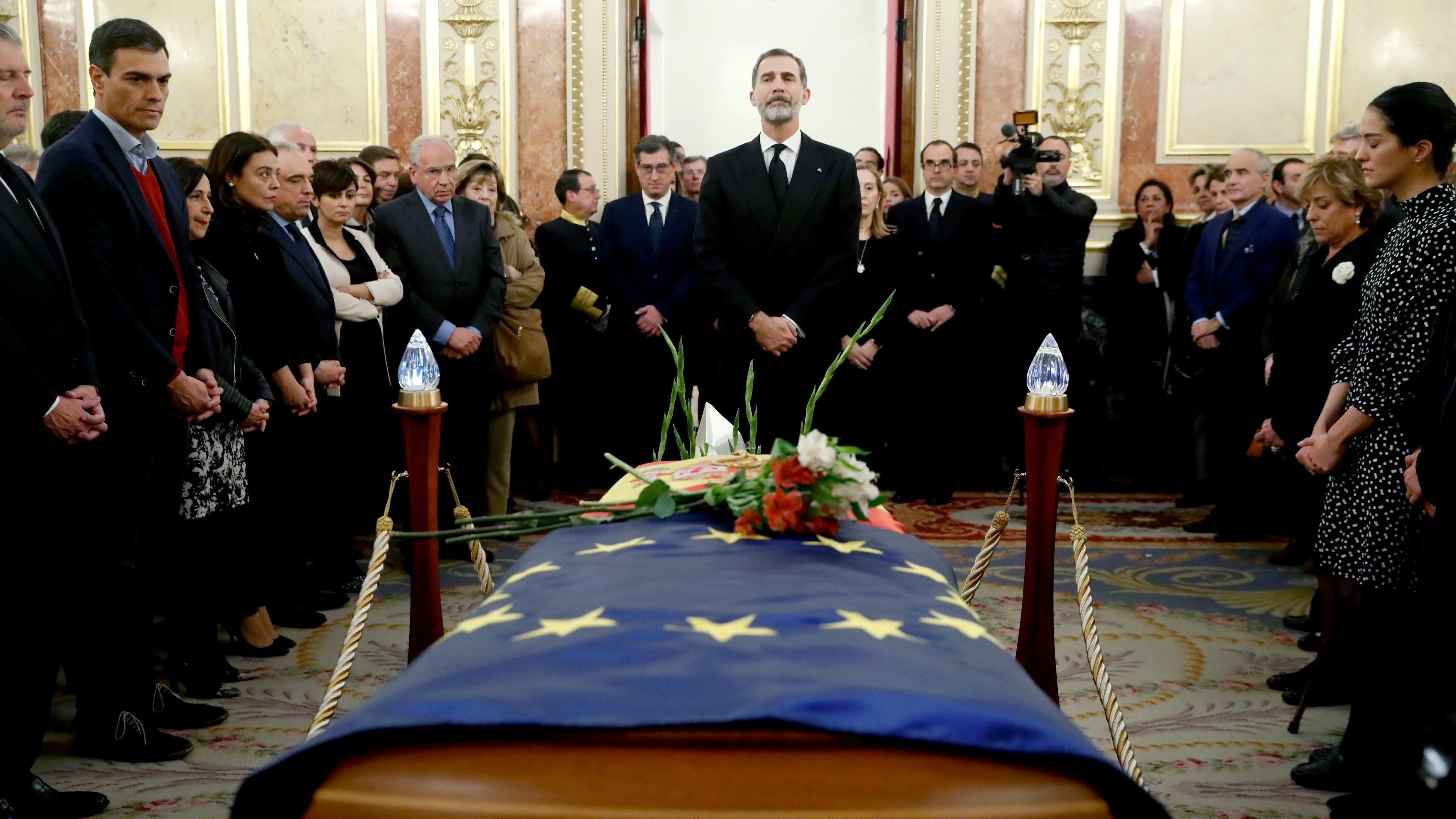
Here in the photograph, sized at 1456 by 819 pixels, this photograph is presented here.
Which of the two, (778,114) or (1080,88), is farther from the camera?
(1080,88)

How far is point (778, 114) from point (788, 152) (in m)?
0.15

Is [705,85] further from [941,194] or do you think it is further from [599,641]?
[599,641]

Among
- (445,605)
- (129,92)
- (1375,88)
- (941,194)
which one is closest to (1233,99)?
(1375,88)

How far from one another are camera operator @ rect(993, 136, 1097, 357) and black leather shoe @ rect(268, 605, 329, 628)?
3.83 meters

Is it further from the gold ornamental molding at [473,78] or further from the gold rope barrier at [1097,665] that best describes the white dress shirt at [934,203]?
the gold rope barrier at [1097,665]

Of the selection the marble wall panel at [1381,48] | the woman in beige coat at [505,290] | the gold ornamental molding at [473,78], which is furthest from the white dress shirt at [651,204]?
the marble wall panel at [1381,48]

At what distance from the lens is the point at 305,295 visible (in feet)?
12.8

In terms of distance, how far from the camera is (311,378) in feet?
13.0

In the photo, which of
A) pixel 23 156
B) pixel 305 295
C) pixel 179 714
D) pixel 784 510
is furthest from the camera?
pixel 23 156

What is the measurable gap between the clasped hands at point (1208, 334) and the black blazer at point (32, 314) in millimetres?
4819

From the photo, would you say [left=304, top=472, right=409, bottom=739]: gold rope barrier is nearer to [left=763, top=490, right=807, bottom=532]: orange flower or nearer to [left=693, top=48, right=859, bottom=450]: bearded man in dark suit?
[left=763, top=490, right=807, bottom=532]: orange flower

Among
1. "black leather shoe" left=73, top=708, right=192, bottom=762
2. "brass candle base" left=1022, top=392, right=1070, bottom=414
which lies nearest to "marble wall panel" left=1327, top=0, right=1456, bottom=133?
"brass candle base" left=1022, top=392, right=1070, bottom=414

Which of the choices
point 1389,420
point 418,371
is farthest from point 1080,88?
point 418,371

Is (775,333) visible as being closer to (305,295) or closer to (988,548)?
(305,295)
